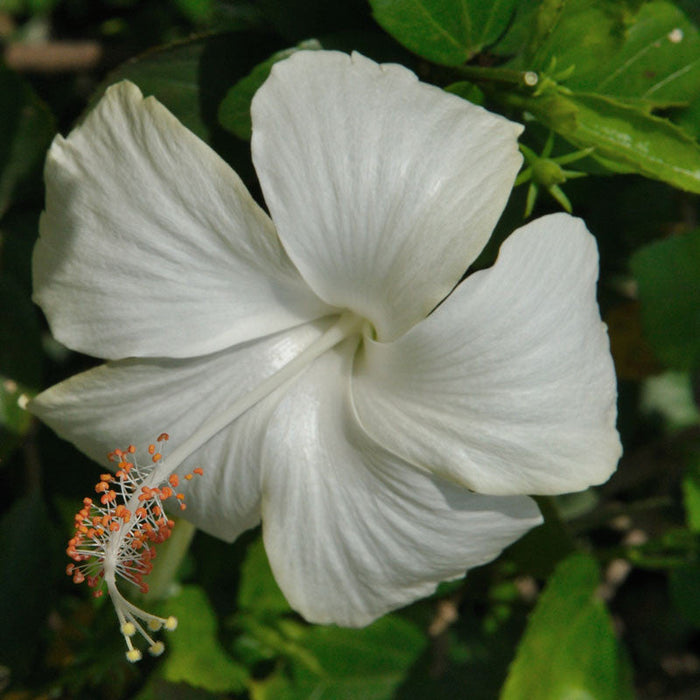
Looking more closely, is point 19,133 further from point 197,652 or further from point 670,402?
point 670,402

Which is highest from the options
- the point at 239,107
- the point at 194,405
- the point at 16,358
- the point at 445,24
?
the point at 445,24

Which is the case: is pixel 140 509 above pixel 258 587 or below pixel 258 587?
above

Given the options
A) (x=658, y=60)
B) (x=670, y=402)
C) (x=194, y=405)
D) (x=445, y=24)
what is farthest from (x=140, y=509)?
(x=670, y=402)

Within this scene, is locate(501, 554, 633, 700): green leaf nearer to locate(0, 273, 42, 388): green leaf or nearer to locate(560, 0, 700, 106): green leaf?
locate(560, 0, 700, 106): green leaf

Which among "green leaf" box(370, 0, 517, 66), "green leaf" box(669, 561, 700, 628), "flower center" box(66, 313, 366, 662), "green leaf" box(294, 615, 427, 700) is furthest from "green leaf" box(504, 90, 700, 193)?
"green leaf" box(294, 615, 427, 700)

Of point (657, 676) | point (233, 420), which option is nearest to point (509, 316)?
point (233, 420)

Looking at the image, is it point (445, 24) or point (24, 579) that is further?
point (24, 579)

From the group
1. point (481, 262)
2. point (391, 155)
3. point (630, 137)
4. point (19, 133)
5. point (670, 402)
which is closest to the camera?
point (391, 155)

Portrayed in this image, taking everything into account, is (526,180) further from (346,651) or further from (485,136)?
(346,651)
